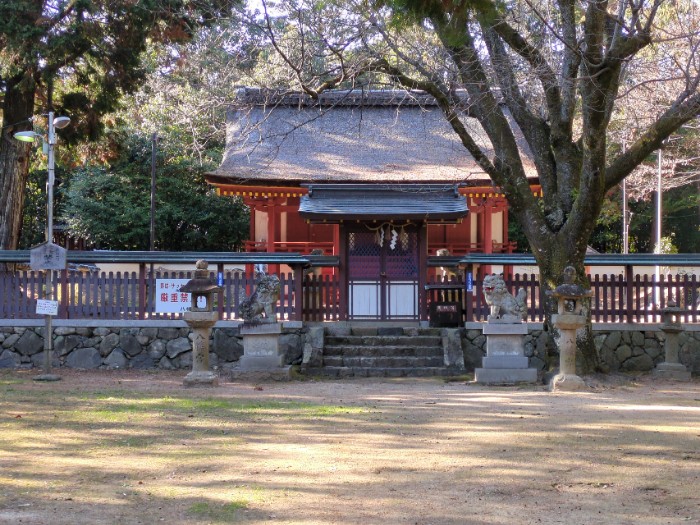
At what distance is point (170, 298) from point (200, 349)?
309 centimetres

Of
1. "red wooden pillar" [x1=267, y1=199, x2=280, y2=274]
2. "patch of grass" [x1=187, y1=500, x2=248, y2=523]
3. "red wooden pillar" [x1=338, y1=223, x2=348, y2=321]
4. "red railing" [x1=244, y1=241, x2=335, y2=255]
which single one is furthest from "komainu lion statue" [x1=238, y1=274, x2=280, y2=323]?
"red railing" [x1=244, y1=241, x2=335, y2=255]

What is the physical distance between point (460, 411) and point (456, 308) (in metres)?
5.67

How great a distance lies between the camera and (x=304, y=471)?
21.0 feet

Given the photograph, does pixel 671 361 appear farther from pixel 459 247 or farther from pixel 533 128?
pixel 459 247

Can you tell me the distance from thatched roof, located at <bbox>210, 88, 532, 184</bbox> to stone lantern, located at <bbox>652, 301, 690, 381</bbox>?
577cm

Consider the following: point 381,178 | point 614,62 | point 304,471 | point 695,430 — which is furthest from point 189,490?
point 381,178

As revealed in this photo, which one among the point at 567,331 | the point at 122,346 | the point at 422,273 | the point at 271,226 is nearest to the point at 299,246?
the point at 271,226

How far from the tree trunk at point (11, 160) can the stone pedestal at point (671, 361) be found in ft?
43.5

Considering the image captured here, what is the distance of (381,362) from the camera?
13.7m

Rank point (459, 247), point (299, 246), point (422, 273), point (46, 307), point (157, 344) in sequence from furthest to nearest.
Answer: point (459, 247) → point (299, 246) → point (422, 273) → point (157, 344) → point (46, 307)

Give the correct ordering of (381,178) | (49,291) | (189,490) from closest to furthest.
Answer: (189,490), (49,291), (381,178)

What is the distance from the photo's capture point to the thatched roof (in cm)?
1912

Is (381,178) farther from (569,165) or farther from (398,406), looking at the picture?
(398,406)

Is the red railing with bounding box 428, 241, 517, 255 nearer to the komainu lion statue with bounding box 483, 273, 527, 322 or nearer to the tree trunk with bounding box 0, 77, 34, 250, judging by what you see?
the komainu lion statue with bounding box 483, 273, 527, 322
